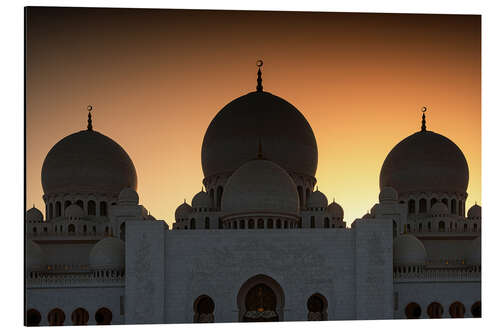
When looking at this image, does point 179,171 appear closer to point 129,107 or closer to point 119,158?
point 129,107

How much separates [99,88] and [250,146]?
24.4 ft

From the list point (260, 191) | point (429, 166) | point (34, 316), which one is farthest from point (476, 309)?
point (34, 316)

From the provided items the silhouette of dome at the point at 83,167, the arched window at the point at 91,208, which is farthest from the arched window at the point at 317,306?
the arched window at the point at 91,208

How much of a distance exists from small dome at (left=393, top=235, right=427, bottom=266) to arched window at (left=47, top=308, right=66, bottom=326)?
10006mm

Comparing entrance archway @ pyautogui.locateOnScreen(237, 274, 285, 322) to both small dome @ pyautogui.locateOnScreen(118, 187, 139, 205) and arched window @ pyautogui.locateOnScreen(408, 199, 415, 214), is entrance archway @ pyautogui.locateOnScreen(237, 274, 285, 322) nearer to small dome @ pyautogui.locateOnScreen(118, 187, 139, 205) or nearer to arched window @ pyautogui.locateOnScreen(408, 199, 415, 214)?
small dome @ pyautogui.locateOnScreen(118, 187, 139, 205)

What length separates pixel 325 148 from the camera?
29.8 metres

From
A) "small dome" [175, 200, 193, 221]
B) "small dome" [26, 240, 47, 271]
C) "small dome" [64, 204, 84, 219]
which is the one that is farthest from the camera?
"small dome" [64, 204, 84, 219]

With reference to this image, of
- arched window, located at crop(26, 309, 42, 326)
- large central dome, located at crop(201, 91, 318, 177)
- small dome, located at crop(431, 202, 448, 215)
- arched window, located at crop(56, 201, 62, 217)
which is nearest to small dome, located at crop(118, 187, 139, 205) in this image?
large central dome, located at crop(201, 91, 318, 177)

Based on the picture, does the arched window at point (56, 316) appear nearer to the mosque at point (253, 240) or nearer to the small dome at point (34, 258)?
the mosque at point (253, 240)

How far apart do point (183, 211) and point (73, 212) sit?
387 centimetres

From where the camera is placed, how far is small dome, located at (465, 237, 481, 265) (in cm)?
2948

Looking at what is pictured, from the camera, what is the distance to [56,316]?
27516mm

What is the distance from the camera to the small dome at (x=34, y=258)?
93.6ft

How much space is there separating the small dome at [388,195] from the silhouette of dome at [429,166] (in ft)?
7.06
